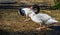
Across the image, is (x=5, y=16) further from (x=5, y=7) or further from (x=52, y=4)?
(x=52, y=4)

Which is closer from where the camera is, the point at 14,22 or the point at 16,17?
the point at 14,22

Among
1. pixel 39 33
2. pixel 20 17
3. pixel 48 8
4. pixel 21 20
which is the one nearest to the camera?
pixel 39 33

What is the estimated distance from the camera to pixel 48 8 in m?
8.02

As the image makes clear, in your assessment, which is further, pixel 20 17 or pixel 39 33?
pixel 20 17

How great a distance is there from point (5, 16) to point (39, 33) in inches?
78.8

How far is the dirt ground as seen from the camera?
5.53 meters

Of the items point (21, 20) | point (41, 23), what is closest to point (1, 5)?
point (21, 20)

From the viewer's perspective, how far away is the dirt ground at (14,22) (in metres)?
5.53

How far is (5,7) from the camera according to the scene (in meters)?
8.03

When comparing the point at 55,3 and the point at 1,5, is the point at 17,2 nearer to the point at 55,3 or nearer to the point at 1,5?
the point at 1,5

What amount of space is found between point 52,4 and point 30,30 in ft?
11.3

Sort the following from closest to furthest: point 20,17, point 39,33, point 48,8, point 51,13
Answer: point 39,33 < point 20,17 < point 51,13 < point 48,8

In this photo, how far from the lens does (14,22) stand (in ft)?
20.0

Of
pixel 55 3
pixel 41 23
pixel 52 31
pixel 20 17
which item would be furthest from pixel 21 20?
pixel 55 3
